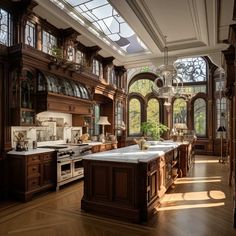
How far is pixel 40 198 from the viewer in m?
4.52

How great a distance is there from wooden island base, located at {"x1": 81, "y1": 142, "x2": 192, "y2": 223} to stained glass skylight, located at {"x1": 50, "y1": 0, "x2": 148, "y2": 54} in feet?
11.2

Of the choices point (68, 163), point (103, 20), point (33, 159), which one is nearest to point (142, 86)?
point (103, 20)

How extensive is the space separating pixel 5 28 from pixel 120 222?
163 inches

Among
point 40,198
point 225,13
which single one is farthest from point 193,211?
point 225,13

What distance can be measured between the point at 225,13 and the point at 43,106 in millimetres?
4156

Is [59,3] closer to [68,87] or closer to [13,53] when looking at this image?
[13,53]

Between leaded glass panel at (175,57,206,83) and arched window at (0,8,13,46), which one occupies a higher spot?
leaded glass panel at (175,57,206,83)

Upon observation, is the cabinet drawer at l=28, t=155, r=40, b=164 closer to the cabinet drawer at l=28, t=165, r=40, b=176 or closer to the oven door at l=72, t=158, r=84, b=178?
the cabinet drawer at l=28, t=165, r=40, b=176

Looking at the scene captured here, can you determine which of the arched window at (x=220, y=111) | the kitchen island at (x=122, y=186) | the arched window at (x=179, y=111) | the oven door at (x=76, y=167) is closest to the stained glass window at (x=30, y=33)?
the oven door at (x=76, y=167)

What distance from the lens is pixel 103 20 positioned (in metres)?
5.91

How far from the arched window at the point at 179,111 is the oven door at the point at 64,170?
6.93 m

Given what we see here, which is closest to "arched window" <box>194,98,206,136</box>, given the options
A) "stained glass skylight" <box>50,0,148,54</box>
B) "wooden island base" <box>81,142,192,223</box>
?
"stained glass skylight" <box>50,0,148,54</box>

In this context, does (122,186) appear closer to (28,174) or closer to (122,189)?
(122,189)

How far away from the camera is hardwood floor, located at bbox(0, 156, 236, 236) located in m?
3.13
